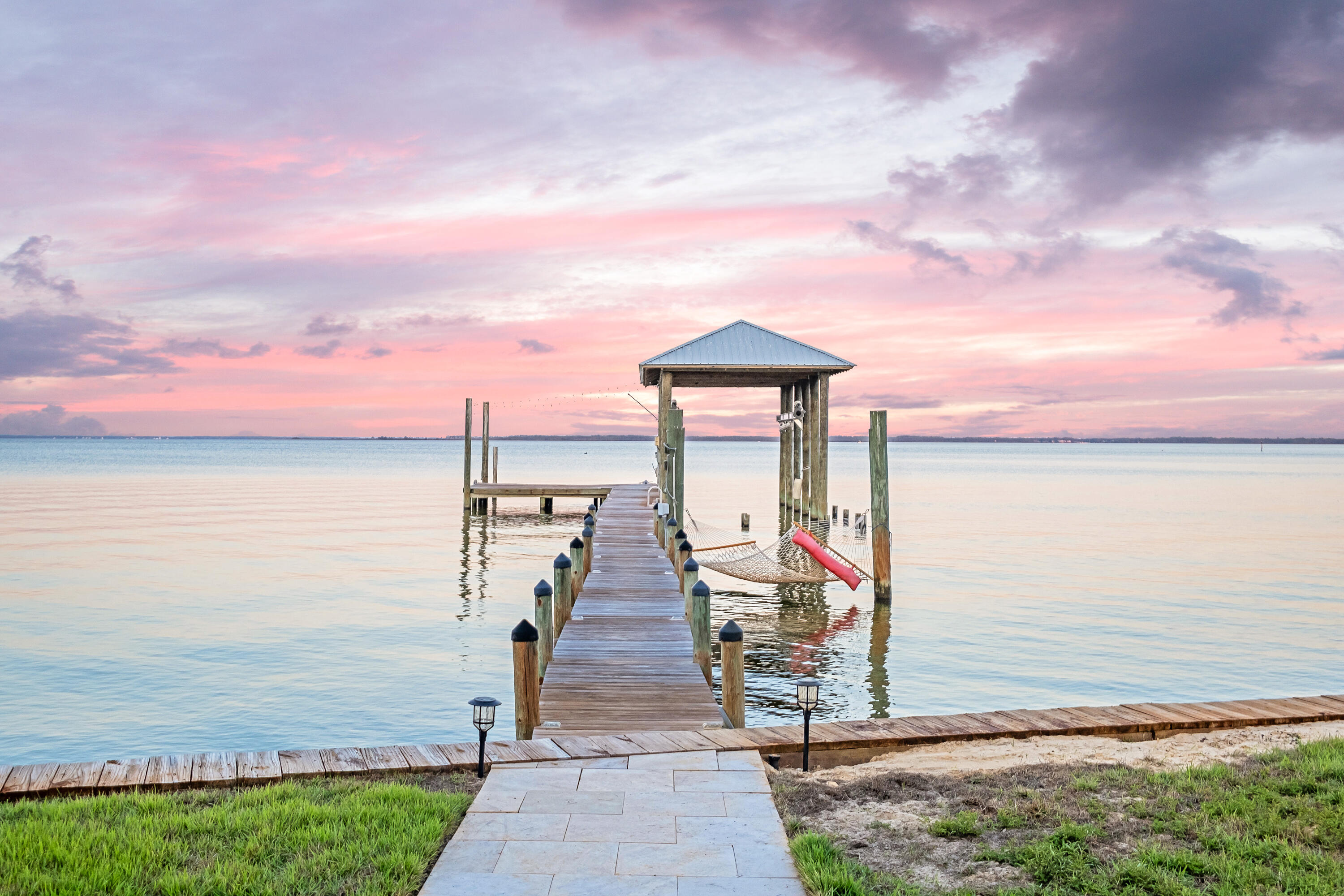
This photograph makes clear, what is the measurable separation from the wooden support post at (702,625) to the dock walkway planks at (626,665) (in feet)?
0.47

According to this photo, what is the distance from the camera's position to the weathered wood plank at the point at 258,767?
18.2ft

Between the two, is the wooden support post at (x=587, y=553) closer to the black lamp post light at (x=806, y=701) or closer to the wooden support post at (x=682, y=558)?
the wooden support post at (x=682, y=558)

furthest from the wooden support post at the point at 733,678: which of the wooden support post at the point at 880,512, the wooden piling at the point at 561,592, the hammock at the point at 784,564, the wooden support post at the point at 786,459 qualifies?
the wooden support post at the point at 786,459

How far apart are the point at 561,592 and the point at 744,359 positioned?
1304 centimetres

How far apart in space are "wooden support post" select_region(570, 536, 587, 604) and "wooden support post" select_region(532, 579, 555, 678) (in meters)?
3.31

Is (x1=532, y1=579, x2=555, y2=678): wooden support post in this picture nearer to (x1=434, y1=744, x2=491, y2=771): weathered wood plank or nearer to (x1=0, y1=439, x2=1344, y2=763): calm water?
(x1=0, y1=439, x2=1344, y2=763): calm water

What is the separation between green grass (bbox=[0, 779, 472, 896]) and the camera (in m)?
4.11

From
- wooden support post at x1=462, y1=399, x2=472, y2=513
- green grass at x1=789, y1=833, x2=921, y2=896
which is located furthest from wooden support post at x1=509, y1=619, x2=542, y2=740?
wooden support post at x1=462, y1=399, x2=472, y2=513

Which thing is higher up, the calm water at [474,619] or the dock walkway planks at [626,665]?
the dock walkway planks at [626,665]

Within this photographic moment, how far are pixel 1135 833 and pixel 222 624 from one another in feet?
52.0

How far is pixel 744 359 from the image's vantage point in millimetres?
23344

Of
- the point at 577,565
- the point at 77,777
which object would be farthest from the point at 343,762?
the point at 577,565

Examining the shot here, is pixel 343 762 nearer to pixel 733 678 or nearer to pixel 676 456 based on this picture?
pixel 733 678

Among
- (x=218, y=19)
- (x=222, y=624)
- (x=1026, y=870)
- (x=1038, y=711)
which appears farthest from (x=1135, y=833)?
(x=218, y=19)
